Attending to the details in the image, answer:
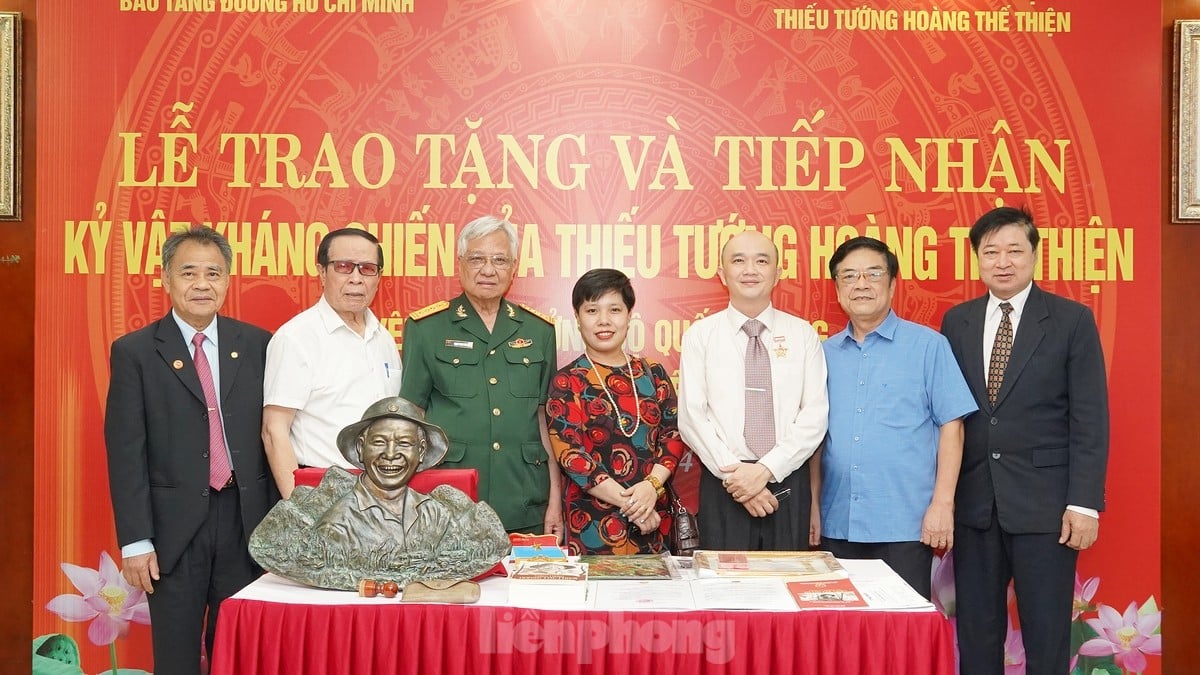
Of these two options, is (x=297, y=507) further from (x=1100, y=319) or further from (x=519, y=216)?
(x=1100, y=319)

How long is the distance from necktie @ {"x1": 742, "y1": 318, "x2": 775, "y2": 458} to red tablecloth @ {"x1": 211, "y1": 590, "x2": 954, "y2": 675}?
1043mm

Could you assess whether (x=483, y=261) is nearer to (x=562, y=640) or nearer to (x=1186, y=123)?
(x=562, y=640)

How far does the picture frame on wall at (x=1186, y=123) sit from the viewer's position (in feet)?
12.2

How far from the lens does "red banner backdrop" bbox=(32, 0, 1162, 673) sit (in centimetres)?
371

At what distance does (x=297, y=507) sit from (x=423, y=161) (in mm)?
1887

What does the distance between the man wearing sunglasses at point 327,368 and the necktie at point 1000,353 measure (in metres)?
2.06

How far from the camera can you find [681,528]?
308cm

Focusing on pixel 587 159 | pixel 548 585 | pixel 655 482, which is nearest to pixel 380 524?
pixel 548 585

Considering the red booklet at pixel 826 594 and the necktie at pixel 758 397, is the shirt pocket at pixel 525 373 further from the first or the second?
the red booklet at pixel 826 594

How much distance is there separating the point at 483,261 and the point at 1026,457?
1958mm

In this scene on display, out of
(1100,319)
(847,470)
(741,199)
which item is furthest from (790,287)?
(1100,319)

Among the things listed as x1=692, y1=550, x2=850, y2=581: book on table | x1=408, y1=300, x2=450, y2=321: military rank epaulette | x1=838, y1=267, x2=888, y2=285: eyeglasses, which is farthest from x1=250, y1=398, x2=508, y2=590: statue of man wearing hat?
x1=838, y1=267, x2=888, y2=285: eyeglasses

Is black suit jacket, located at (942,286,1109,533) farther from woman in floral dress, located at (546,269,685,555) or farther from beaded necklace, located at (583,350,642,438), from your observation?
beaded necklace, located at (583,350,642,438)

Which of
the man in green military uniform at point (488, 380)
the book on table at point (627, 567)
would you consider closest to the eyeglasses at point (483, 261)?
the man in green military uniform at point (488, 380)
